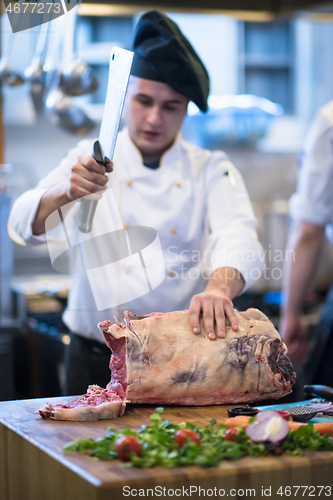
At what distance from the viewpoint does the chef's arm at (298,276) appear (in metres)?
2.49

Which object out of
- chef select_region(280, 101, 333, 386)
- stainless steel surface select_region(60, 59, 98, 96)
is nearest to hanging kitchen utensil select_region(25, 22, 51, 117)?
stainless steel surface select_region(60, 59, 98, 96)

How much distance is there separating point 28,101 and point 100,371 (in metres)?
2.55

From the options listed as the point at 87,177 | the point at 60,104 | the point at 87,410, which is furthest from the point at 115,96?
the point at 60,104

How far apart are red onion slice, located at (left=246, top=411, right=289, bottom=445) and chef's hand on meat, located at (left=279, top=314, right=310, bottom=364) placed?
4.75ft

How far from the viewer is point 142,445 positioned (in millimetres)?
1049

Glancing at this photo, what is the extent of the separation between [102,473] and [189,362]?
486 mm

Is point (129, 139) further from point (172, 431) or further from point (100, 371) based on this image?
point (172, 431)

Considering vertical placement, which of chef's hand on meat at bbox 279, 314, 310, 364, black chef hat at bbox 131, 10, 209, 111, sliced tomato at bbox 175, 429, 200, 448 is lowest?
chef's hand on meat at bbox 279, 314, 310, 364

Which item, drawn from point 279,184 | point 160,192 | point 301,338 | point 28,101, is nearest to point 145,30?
point 160,192

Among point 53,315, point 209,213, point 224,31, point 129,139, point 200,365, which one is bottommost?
point 53,315

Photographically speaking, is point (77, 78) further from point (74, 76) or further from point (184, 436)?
point (184, 436)

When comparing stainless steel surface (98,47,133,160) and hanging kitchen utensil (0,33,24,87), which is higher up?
hanging kitchen utensil (0,33,24,87)

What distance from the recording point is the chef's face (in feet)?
5.67

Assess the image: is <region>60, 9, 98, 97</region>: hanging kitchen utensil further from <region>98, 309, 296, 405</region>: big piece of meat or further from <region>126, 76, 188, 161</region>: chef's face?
<region>98, 309, 296, 405</region>: big piece of meat
